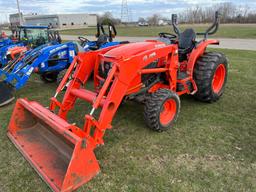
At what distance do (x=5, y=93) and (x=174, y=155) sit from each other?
4.11 m

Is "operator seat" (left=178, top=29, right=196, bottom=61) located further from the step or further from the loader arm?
the step

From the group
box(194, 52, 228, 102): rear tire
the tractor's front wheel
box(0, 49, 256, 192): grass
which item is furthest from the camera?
box(194, 52, 228, 102): rear tire

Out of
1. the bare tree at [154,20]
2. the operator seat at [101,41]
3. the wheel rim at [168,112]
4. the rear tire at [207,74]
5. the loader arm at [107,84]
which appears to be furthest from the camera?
the bare tree at [154,20]

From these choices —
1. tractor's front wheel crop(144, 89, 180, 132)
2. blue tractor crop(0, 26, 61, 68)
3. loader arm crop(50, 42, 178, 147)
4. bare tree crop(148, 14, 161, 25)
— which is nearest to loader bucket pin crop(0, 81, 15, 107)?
loader arm crop(50, 42, 178, 147)

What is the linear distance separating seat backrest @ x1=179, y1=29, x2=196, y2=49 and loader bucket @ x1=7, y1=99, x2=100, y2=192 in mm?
3059

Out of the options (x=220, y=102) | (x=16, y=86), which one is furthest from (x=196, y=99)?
(x=16, y=86)

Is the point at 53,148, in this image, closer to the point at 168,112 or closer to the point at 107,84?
the point at 107,84

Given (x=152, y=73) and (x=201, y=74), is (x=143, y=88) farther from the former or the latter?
(x=201, y=74)

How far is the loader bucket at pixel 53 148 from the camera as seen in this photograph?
2637 mm

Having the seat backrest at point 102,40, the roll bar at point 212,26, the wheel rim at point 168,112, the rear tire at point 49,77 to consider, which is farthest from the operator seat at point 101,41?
the wheel rim at point 168,112

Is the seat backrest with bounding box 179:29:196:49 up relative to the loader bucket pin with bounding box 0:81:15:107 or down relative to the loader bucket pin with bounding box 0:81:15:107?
up

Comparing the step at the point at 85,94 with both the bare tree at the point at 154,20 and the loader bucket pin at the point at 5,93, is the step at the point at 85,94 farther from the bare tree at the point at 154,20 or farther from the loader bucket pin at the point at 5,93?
the bare tree at the point at 154,20

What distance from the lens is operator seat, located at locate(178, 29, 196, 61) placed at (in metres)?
4.92

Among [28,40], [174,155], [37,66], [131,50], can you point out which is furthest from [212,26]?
[28,40]
